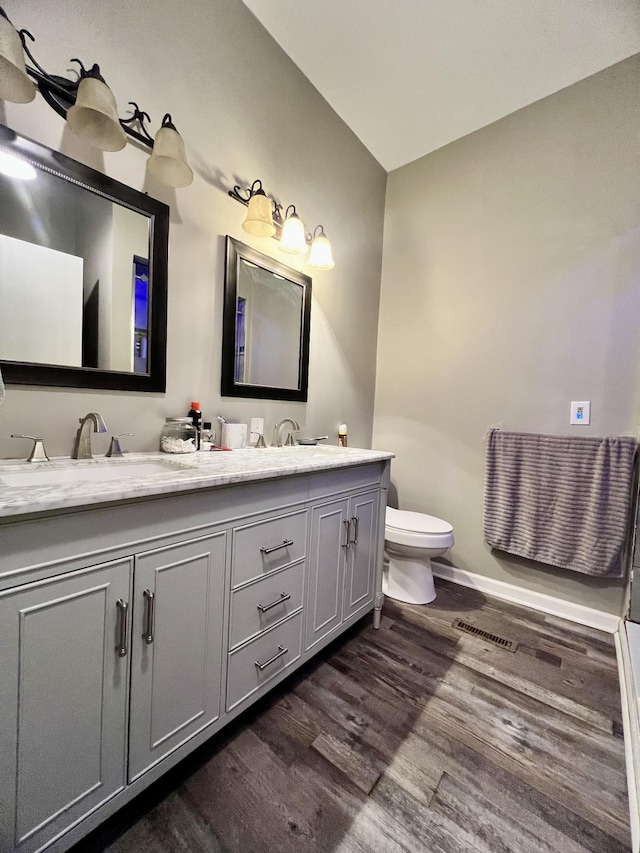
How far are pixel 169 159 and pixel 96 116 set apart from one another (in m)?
0.24

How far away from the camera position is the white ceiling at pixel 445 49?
1.59 metres

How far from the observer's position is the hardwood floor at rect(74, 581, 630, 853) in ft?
2.94

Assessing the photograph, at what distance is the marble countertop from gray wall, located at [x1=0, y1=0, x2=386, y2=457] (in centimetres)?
14

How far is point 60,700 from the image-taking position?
0.73 meters

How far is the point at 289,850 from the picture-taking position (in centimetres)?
86

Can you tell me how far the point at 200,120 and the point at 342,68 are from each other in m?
1.00

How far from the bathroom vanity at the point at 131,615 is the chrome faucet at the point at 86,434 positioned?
0.28ft

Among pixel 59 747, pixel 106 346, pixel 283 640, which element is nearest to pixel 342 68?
pixel 106 346

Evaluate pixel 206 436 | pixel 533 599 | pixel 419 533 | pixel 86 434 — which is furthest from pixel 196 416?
pixel 533 599

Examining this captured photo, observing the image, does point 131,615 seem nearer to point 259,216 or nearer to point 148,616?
point 148,616

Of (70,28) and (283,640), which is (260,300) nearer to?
(70,28)

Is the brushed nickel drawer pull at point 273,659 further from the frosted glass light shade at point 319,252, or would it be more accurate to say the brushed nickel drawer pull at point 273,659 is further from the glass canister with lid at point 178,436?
the frosted glass light shade at point 319,252

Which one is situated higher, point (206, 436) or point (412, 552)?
point (206, 436)

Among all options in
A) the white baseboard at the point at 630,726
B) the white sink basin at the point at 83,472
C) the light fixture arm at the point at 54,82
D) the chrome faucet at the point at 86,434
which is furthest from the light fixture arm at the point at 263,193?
the white baseboard at the point at 630,726
